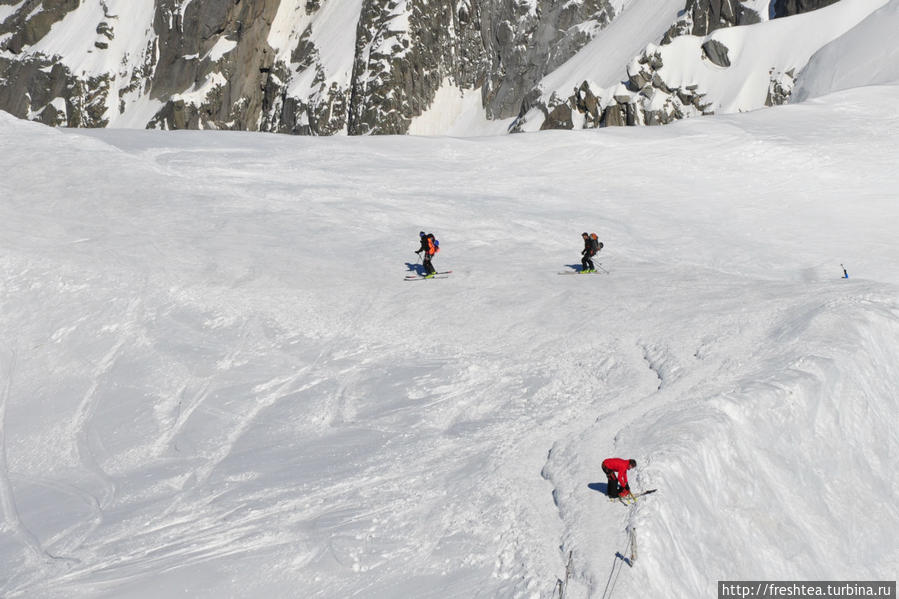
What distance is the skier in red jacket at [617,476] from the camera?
329 inches

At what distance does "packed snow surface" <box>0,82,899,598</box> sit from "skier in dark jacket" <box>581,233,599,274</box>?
1.84 ft

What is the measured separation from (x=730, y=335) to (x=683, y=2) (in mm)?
85049

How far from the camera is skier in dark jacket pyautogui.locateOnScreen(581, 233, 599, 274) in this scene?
16.7 m

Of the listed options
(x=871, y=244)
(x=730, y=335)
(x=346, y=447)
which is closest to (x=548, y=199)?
(x=871, y=244)

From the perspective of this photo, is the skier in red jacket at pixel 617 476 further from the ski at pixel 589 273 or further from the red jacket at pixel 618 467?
the ski at pixel 589 273

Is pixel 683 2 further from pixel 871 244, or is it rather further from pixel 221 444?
pixel 221 444

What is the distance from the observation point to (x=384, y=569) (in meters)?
→ 8.13

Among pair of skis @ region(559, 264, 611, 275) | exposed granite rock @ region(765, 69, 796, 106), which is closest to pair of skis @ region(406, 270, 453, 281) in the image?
pair of skis @ region(559, 264, 611, 275)

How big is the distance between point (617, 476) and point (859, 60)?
5008cm

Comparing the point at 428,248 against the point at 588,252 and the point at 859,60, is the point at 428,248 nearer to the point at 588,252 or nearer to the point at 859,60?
the point at 588,252

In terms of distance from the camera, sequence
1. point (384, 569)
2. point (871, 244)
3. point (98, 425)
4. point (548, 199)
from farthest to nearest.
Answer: point (548, 199)
point (871, 244)
point (98, 425)
point (384, 569)

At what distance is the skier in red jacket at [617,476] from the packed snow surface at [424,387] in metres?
0.18

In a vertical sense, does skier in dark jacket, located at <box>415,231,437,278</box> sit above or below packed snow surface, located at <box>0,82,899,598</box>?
above

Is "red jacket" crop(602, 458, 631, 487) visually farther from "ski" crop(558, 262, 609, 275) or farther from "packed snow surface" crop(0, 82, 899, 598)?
"ski" crop(558, 262, 609, 275)
